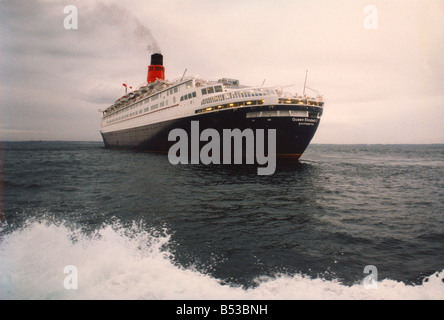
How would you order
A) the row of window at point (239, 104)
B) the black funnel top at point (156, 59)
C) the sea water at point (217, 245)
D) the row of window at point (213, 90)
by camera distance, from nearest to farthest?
the sea water at point (217, 245) → the row of window at point (239, 104) → the row of window at point (213, 90) → the black funnel top at point (156, 59)

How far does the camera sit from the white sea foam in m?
5.95

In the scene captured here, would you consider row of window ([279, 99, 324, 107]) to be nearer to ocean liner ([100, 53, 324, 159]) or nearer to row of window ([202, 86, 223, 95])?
ocean liner ([100, 53, 324, 159])

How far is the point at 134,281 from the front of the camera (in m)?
6.41

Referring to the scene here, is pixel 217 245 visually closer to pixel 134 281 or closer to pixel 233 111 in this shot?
pixel 134 281

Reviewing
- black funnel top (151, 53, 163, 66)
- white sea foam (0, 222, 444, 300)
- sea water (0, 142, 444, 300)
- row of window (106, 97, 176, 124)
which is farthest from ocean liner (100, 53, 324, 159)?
white sea foam (0, 222, 444, 300)

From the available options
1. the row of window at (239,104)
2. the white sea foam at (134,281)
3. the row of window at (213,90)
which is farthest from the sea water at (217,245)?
the row of window at (213,90)

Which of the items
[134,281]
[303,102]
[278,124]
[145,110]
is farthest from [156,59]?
[134,281]

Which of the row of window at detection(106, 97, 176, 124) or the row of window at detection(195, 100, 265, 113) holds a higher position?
the row of window at detection(106, 97, 176, 124)

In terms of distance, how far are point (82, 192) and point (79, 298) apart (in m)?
14.0

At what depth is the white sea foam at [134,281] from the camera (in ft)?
19.5

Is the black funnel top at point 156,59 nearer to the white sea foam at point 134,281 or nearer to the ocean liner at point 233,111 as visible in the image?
the ocean liner at point 233,111
